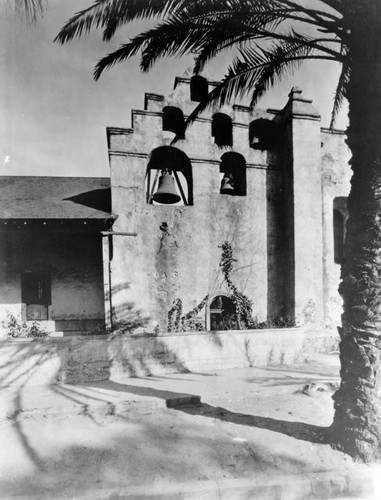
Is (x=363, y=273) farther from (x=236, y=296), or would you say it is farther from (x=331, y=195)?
(x=331, y=195)

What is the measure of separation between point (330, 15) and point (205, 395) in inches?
266

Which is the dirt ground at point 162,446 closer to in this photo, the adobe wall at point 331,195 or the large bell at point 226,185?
the adobe wall at point 331,195

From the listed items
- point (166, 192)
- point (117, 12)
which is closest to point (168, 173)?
point (166, 192)

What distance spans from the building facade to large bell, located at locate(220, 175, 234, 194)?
0.05 metres

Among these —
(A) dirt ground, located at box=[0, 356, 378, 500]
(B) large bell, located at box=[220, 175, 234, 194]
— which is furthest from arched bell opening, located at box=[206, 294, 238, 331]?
(A) dirt ground, located at box=[0, 356, 378, 500]

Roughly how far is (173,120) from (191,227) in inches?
162

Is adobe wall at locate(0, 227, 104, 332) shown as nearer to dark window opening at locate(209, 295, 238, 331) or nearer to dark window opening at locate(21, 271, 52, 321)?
dark window opening at locate(21, 271, 52, 321)

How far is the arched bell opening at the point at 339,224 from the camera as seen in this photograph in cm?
1296

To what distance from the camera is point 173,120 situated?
501 inches

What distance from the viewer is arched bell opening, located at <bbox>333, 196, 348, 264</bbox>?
12961 millimetres

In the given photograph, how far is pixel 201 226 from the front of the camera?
39.5 ft

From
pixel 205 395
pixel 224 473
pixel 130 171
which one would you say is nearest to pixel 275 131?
pixel 130 171

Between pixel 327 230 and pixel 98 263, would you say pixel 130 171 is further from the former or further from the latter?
pixel 327 230

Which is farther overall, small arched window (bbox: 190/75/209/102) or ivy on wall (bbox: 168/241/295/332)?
small arched window (bbox: 190/75/209/102)
